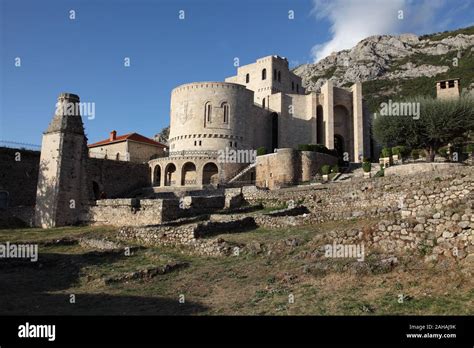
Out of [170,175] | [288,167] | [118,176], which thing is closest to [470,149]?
[288,167]

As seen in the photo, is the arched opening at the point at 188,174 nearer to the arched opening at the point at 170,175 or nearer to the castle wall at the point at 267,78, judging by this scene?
the arched opening at the point at 170,175

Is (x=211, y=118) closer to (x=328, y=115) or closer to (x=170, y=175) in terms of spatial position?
(x=170, y=175)

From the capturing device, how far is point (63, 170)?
25.1 meters

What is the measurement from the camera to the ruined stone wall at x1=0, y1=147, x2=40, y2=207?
32.9 m

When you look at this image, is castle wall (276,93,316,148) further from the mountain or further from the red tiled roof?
the mountain

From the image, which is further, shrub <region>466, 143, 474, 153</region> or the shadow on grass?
shrub <region>466, 143, 474, 153</region>

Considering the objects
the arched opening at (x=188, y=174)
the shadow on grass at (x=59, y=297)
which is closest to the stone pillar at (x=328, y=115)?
the arched opening at (x=188, y=174)

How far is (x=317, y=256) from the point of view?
446 inches

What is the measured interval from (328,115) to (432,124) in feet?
62.9

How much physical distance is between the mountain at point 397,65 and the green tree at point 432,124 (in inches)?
1852

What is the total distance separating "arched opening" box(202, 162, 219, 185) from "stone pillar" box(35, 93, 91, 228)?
1670 cm

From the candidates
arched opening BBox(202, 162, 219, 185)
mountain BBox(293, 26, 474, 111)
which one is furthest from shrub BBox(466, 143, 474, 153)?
mountain BBox(293, 26, 474, 111)

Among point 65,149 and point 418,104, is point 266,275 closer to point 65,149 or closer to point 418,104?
point 65,149

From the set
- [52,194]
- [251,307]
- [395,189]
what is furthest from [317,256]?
[52,194]
